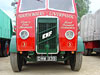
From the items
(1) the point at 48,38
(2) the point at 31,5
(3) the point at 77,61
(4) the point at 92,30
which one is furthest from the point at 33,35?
(4) the point at 92,30

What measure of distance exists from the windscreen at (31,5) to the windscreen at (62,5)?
303 mm

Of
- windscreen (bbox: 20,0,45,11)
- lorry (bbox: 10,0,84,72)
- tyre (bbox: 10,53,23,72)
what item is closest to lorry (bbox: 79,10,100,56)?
lorry (bbox: 10,0,84,72)

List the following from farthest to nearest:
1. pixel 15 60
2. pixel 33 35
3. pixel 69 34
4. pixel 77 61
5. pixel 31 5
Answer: pixel 31 5 < pixel 77 61 < pixel 15 60 < pixel 69 34 < pixel 33 35

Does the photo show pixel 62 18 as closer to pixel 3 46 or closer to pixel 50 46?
pixel 50 46

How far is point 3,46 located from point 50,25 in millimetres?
7582

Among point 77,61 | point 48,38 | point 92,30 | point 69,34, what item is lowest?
point 77,61

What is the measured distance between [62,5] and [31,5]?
104 centimetres

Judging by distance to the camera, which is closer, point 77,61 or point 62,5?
point 77,61

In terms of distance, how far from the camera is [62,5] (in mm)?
6242

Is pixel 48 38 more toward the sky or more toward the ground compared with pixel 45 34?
more toward the ground

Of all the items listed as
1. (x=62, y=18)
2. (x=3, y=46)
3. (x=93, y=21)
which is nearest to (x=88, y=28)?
(x=93, y=21)

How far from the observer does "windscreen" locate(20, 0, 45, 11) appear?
6.08 metres

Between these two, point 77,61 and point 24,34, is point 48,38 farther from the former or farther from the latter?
point 77,61

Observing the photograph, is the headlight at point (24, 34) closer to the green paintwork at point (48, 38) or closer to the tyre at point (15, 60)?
the green paintwork at point (48, 38)
